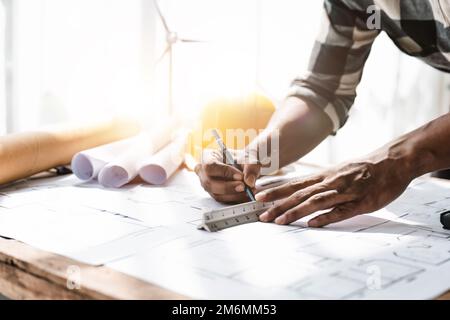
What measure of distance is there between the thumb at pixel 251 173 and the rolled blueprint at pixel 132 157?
0.27 m

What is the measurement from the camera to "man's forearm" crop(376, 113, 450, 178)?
0.94m

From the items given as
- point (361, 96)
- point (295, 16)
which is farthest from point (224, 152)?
point (361, 96)

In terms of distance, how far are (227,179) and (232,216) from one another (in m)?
0.17

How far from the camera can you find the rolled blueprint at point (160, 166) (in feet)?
4.04

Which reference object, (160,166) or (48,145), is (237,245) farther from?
(48,145)

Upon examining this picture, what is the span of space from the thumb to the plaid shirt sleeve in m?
0.34

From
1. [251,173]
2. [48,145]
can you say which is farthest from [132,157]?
[251,173]

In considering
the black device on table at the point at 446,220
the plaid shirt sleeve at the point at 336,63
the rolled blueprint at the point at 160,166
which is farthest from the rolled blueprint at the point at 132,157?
the black device on table at the point at 446,220

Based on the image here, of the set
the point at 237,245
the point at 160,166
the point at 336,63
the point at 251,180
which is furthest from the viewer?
the point at 336,63

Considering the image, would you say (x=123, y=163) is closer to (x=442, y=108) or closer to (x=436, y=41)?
(x=436, y=41)

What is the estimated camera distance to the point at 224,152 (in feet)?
3.74

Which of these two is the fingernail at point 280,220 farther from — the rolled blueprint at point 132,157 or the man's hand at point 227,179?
the rolled blueprint at point 132,157

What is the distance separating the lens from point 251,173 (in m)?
1.07
